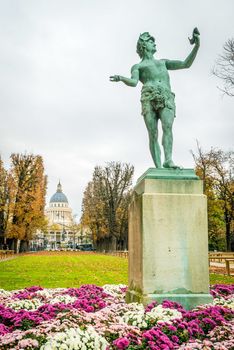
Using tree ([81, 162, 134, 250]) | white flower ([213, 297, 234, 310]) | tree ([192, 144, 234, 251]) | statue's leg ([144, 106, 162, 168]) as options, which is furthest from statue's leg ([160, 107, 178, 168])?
tree ([81, 162, 134, 250])

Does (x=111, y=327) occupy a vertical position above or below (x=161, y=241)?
below

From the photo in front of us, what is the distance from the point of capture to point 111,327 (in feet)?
15.5

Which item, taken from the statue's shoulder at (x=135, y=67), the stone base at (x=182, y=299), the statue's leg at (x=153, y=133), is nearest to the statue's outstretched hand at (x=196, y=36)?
the statue's shoulder at (x=135, y=67)

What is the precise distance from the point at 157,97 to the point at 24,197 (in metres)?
42.5

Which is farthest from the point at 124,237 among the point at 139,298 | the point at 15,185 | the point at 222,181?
the point at 139,298

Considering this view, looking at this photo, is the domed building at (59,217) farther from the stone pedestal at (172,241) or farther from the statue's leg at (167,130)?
the stone pedestal at (172,241)

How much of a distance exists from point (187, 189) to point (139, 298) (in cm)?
184

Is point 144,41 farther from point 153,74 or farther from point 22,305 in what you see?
point 22,305

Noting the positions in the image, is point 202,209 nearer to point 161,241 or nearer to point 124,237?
point 161,241

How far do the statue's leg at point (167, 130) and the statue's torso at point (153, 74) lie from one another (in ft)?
1.55

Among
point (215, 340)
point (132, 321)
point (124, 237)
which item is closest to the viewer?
point (215, 340)

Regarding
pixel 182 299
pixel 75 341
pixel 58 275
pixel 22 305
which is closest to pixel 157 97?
pixel 182 299

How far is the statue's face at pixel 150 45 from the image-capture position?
25.2 feet

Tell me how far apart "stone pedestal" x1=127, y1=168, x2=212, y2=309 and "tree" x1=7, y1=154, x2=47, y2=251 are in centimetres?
4190
